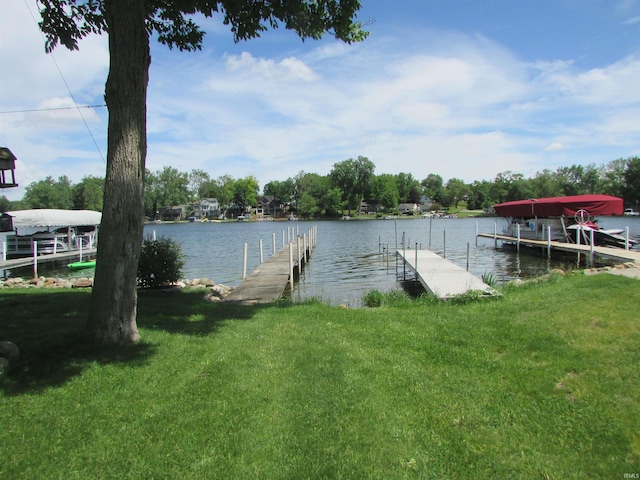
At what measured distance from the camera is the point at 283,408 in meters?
4.23

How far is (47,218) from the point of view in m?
24.8

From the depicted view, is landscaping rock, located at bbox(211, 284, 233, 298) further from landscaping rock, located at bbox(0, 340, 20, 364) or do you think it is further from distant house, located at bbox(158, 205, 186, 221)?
distant house, located at bbox(158, 205, 186, 221)

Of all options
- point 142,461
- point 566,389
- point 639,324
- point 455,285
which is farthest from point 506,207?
point 142,461

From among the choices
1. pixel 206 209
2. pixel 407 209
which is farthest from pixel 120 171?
pixel 206 209

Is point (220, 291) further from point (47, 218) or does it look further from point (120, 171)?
point (47, 218)

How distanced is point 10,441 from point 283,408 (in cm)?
233

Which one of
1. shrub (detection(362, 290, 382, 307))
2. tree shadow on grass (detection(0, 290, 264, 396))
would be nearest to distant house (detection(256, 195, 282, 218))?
shrub (detection(362, 290, 382, 307))

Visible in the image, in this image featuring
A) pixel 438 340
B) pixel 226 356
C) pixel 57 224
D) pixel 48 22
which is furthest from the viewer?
pixel 57 224

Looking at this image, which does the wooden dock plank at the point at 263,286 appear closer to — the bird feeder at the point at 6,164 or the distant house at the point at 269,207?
the bird feeder at the point at 6,164

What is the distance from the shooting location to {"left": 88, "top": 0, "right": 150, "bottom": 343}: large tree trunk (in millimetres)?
5516

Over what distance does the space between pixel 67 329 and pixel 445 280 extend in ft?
37.1

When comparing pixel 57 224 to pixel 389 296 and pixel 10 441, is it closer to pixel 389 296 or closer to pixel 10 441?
pixel 389 296

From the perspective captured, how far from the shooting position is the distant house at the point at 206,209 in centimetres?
15162

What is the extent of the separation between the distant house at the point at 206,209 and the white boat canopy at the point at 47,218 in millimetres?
125744
